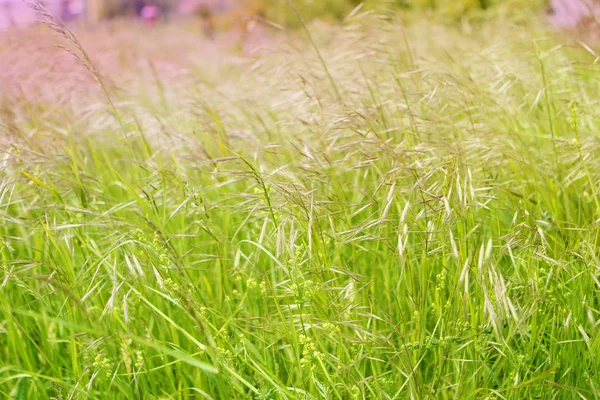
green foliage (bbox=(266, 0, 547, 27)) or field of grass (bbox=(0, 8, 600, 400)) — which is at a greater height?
field of grass (bbox=(0, 8, 600, 400))

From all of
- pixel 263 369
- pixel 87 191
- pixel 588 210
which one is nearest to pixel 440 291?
pixel 263 369

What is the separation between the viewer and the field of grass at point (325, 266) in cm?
142

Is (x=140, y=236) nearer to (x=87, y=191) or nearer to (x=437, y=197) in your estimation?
(x=87, y=191)

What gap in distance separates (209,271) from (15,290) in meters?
0.60

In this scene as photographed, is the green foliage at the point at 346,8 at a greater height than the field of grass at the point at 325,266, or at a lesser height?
lesser

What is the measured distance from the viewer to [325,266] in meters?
1.50

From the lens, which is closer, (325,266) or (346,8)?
(325,266)

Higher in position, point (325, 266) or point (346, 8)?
point (325, 266)

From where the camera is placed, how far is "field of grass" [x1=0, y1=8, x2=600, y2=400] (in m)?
1.42

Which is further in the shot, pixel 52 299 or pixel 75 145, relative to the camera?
pixel 75 145

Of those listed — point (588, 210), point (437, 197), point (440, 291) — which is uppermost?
point (437, 197)

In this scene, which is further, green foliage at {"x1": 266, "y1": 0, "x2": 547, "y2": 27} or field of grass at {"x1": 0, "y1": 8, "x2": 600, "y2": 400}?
green foliage at {"x1": 266, "y1": 0, "x2": 547, "y2": 27}

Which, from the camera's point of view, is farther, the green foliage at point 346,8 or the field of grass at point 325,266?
the green foliage at point 346,8

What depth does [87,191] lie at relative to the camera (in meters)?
1.96
